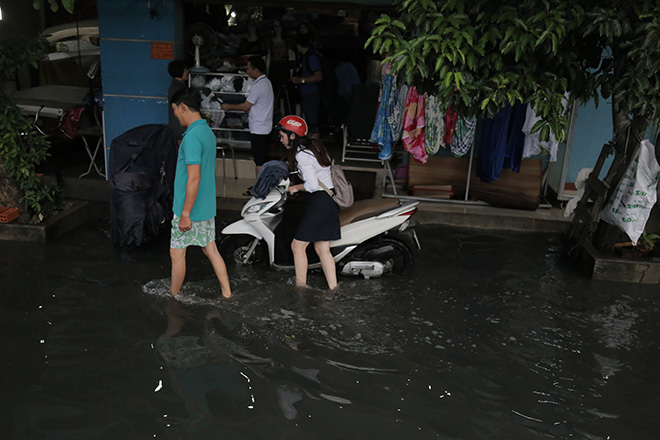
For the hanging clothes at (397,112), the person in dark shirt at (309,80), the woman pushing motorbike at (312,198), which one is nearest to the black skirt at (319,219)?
the woman pushing motorbike at (312,198)

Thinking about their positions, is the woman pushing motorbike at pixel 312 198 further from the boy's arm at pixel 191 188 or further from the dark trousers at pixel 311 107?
the dark trousers at pixel 311 107

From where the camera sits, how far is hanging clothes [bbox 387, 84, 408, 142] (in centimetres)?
751

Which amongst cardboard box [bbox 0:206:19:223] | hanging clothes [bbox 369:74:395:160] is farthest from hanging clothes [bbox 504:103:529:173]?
cardboard box [bbox 0:206:19:223]

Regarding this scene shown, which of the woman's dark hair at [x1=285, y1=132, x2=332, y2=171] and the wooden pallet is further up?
the woman's dark hair at [x1=285, y1=132, x2=332, y2=171]

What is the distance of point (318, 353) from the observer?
4.42m

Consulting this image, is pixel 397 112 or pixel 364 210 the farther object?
pixel 397 112

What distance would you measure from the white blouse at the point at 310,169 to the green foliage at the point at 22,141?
333cm

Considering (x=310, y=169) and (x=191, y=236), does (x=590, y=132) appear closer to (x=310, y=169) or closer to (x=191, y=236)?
(x=310, y=169)

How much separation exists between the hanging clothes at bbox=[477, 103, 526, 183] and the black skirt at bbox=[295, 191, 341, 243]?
319cm

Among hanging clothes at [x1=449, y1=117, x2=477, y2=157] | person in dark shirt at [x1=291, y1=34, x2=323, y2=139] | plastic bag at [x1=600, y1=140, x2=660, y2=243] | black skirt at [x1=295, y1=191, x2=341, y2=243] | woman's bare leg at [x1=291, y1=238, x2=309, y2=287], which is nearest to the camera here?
black skirt at [x1=295, y1=191, x2=341, y2=243]

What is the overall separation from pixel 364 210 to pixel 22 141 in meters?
3.94

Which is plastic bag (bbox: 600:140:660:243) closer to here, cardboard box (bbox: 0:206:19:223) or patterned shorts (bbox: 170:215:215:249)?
patterned shorts (bbox: 170:215:215:249)

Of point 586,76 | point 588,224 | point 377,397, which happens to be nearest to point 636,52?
point 586,76

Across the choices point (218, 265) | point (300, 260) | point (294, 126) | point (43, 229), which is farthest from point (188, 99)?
point (43, 229)
